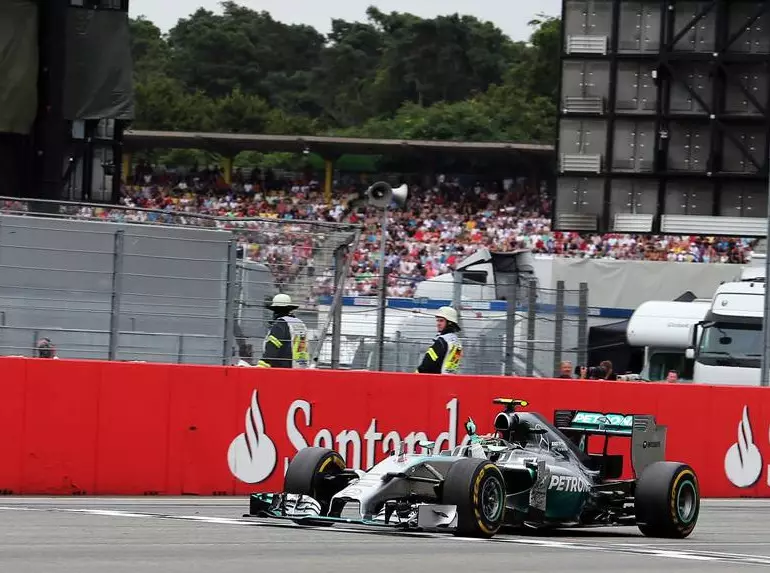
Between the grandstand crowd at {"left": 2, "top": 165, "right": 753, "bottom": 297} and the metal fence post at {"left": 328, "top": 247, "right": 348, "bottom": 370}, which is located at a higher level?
the grandstand crowd at {"left": 2, "top": 165, "right": 753, "bottom": 297}

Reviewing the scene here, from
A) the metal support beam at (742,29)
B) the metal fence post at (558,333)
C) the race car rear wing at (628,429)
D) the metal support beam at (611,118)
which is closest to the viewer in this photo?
the race car rear wing at (628,429)

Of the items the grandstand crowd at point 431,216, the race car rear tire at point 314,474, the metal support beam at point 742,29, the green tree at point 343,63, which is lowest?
A: the race car rear tire at point 314,474

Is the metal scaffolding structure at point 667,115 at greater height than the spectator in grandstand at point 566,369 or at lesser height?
greater

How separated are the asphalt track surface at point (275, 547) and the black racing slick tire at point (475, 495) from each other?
0.46ft

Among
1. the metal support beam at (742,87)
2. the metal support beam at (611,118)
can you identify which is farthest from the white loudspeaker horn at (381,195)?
the metal support beam at (742,87)

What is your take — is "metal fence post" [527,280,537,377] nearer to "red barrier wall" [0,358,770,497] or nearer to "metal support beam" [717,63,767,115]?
"red barrier wall" [0,358,770,497]

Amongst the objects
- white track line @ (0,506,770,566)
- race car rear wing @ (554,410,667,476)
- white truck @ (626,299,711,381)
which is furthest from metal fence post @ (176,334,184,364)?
white truck @ (626,299,711,381)

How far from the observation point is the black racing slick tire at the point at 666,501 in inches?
506

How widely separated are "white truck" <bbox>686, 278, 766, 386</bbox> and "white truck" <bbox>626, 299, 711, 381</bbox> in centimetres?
225

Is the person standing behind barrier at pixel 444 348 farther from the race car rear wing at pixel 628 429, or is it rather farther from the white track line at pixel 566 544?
the white track line at pixel 566 544

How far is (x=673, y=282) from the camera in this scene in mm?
34438

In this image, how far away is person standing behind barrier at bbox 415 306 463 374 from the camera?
1606cm

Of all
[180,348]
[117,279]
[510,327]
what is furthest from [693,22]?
[117,279]

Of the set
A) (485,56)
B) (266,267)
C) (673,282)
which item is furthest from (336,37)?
(266,267)
